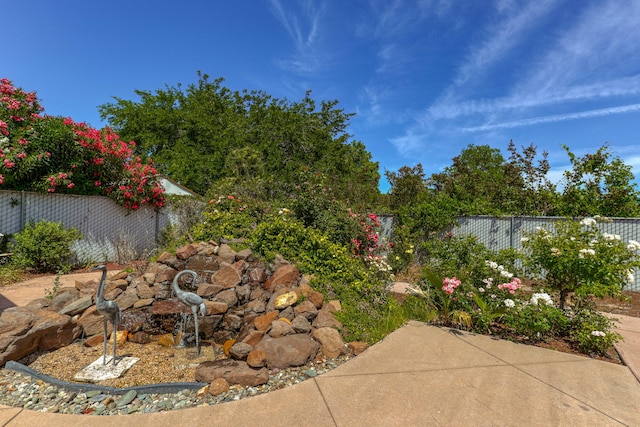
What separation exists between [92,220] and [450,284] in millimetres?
9504

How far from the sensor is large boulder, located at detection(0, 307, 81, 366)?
129 inches

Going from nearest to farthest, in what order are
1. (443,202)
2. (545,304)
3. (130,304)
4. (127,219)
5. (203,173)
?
1. (545,304)
2. (130,304)
3. (443,202)
4. (127,219)
5. (203,173)

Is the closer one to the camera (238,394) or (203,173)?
(238,394)

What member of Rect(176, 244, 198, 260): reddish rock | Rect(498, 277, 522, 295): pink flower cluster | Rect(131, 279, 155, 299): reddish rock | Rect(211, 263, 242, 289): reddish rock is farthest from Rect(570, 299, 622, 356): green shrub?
Rect(131, 279, 155, 299): reddish rock

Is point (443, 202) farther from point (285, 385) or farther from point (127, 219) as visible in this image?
point (127, 219)

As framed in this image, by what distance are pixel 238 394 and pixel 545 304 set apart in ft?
12.1

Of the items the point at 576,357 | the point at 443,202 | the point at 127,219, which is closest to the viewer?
the point at 576,357

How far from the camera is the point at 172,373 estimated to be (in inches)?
128

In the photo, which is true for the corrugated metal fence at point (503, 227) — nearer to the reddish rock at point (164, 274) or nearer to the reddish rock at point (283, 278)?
the reddish rock at point (283, 278)

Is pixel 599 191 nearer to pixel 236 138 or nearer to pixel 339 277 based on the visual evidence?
pixel 339 277

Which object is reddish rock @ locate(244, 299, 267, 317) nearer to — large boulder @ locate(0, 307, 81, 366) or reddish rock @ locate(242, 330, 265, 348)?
reddish rock @ locate(242, 330, 265, 348)

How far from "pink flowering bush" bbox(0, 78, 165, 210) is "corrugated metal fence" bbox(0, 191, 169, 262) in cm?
34

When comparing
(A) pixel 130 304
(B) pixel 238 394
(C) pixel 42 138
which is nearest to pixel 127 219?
(C) pixel 42 138

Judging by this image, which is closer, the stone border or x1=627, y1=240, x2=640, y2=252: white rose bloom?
the stone border
